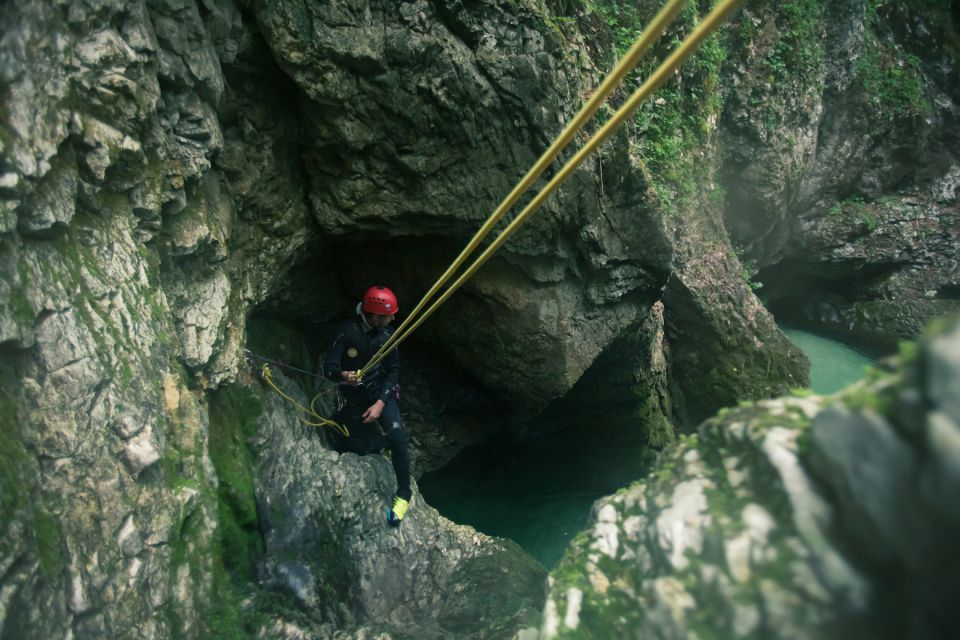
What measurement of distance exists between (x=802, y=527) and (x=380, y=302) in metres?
3.69

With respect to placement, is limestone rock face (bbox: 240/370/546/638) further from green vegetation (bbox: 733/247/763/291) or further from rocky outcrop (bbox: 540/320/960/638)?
green vegetation (bbox: 733/247/763/291)

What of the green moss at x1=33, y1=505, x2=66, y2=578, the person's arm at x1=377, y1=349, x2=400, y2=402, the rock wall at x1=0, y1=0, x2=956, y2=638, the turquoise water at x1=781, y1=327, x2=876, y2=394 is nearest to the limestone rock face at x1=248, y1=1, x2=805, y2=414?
the rock wall at x1=0, y1=0, x2=956, y2=638

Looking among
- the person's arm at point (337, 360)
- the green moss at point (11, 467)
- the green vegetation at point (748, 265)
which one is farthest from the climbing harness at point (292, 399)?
the green vegetation at point (748, 265)

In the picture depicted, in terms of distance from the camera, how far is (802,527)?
160cm

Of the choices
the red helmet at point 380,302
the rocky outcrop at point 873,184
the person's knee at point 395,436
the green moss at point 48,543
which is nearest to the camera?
the green moss at point 48,543

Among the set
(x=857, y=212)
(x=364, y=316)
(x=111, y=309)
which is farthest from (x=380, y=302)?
(x=857, y=212)

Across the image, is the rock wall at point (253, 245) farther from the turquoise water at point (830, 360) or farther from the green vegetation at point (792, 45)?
the turquoise water at point (830, 360)

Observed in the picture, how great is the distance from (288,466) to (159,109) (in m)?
2.76

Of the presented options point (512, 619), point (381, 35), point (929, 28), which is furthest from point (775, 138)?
point (512, 619)

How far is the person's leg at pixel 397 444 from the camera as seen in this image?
17.2 ft

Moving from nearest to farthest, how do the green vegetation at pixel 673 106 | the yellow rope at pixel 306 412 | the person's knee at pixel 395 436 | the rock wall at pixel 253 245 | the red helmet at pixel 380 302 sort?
1. the rock wall at pixel 253 245
2. the red helmet at pixel 380 302
3. the yellow rope at pixel 306 412
4. the person's knee at pixel 395 436
5. the green vegetation at pixel 673 106

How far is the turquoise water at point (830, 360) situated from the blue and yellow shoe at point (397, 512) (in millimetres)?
7485

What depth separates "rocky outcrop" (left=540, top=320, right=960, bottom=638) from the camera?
1.28m

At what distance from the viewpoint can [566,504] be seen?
895 centimetres
